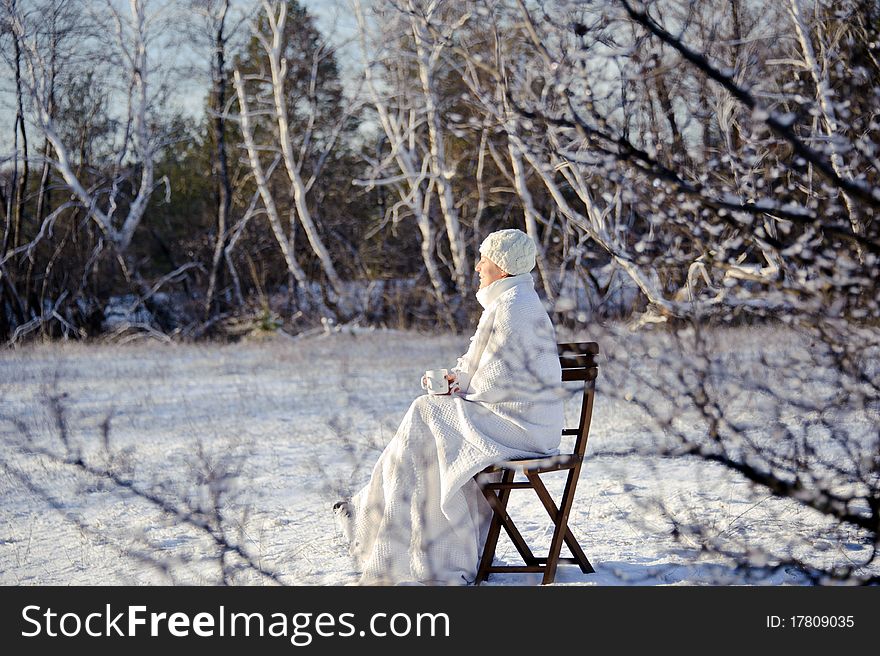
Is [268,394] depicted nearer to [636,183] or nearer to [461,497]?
[461,497]

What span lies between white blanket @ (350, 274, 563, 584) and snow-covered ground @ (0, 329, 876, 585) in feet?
0.89

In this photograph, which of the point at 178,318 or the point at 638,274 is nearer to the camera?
the point at 638,274

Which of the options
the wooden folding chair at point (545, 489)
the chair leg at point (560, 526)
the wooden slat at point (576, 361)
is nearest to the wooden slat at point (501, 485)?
the wooden folding chair at point (545, 489)

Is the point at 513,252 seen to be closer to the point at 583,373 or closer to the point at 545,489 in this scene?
the point at 583,373

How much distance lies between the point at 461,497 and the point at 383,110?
12776 millimetres

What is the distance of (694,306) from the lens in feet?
9.58

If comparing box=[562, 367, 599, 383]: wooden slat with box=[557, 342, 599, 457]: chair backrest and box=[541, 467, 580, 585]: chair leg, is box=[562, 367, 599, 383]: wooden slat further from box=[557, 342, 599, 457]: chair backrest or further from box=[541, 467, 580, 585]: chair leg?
box=[541, 467, 580, 585]: chair leg

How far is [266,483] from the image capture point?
6516 millimetres

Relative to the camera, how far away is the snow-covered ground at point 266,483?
13.8 feet

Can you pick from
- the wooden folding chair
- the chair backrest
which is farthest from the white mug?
the chair backrest

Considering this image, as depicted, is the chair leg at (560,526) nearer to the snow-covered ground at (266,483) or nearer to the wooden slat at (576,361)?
the snow-covered ground at (266,483)

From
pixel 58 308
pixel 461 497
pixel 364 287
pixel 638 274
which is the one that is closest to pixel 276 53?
pixel 364 287

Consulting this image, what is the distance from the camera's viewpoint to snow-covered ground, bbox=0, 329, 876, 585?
13.8ft

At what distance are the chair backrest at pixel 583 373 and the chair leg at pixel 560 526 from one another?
10 cm
